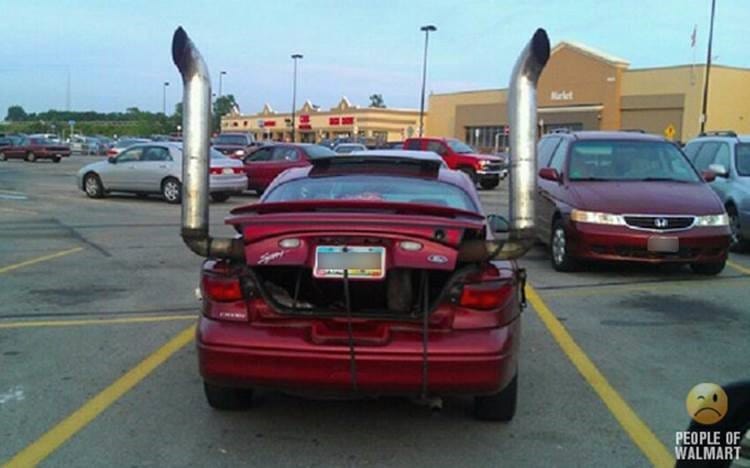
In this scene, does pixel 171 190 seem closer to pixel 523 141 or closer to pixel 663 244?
pixel 663 244

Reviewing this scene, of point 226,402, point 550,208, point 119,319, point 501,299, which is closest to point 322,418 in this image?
point 226,402

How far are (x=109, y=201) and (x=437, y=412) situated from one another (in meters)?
17.4

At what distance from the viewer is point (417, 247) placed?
158 inches

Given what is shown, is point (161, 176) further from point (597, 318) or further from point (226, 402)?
point (226, 402)

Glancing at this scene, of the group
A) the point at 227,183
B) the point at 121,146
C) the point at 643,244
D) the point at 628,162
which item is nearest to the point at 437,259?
the point at 643,244

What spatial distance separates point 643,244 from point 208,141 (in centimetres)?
596

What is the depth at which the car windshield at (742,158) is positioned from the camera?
41.1ft

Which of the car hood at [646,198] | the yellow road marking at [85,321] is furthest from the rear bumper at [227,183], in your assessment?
the yellow road marking at [85,321]

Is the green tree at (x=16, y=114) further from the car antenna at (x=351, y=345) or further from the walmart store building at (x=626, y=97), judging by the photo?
the car antenna at (x=351, y=345)

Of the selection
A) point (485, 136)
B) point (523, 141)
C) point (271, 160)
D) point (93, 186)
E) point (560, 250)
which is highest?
point (485, 136)

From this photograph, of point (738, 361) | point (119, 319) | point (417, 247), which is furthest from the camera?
point (119, 319)

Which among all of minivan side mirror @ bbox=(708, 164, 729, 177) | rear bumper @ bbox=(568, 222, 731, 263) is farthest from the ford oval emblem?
minivan side mirror @ bbox=(708, 164, 729, 177)

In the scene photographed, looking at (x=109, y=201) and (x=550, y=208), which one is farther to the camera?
(x=109, y=201)

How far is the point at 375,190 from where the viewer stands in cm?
538
